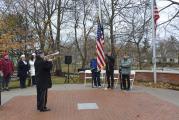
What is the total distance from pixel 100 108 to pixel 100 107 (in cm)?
26

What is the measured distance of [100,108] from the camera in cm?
1519

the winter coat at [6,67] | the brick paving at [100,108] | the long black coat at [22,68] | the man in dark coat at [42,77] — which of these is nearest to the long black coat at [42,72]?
the man in dark coat at [42,77]

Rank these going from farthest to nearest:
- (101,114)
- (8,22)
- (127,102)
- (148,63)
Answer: (148,63) < (8,22) < (127,102) < (101,114)

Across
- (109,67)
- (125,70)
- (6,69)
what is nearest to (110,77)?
(109,67)

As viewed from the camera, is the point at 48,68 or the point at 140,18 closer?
the point at 48,68

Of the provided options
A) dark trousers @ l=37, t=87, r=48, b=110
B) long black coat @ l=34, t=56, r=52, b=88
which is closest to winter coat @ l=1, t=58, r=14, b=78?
long black coat @ l=34, t=56, r=52, b=88

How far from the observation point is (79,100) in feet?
58.5

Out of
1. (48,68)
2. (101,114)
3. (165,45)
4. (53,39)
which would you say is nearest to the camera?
(101,114)

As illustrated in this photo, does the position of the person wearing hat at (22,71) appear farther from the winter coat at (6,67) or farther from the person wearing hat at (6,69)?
the winter coat at (6,67)

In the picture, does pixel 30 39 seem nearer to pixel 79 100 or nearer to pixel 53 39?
pixel 53 39

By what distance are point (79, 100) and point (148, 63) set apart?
51.1 metres

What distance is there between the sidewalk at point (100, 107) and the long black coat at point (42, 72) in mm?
891

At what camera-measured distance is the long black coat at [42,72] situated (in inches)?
596

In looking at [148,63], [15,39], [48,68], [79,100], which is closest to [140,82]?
[79,100]
